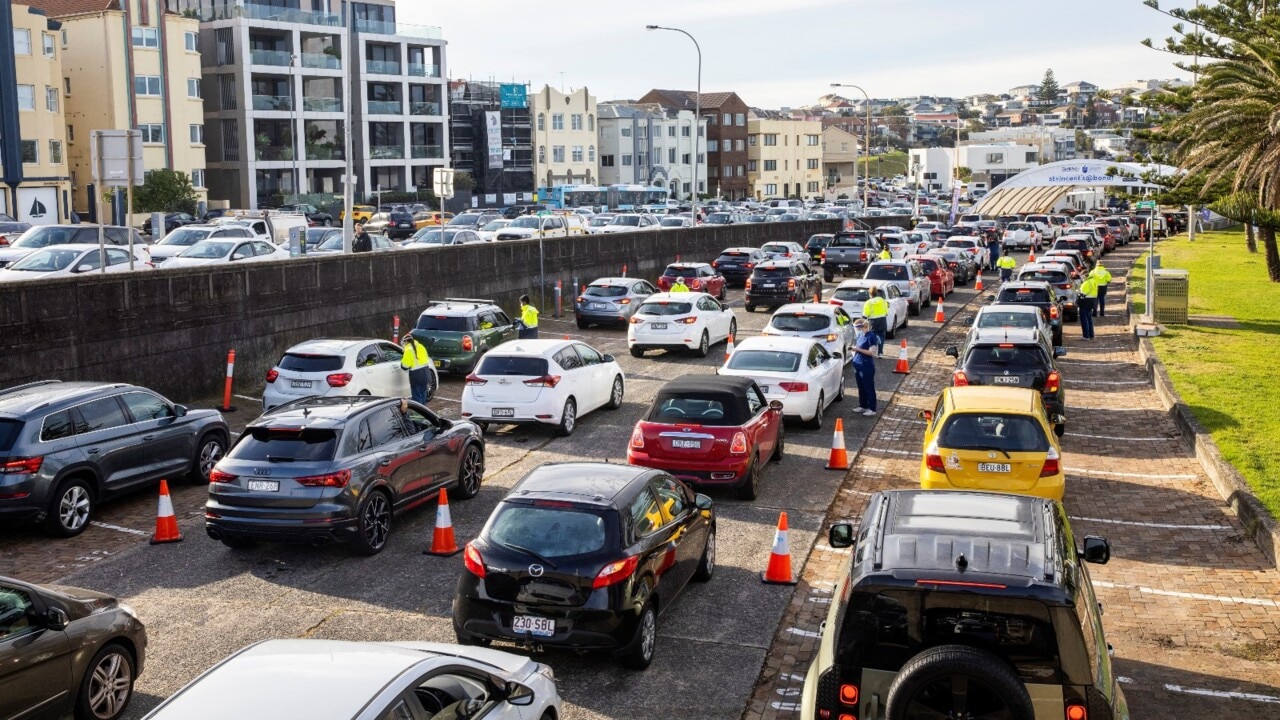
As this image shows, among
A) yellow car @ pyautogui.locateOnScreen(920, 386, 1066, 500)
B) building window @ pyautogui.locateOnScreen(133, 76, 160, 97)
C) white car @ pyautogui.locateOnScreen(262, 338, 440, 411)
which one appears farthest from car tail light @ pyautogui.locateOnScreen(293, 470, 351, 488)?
building window @ pyautogui.locateOnScreen(133, 76, 160, 97)

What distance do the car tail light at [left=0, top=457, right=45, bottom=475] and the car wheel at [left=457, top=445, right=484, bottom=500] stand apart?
4663 millimetres

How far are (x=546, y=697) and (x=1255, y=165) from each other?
3290cm

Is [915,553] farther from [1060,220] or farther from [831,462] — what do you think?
[1060,220]

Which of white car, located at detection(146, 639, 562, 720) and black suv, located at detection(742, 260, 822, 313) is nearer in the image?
white car, located at detection(146, 639, 562, 720)

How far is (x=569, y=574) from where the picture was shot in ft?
32.4

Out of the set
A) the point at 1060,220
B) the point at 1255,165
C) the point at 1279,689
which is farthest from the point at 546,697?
the point at 1060,220

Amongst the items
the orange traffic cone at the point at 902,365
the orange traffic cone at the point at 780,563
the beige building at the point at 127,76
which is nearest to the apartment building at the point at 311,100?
the beige building at the point at 127,76

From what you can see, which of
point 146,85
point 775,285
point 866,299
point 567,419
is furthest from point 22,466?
point 146,85

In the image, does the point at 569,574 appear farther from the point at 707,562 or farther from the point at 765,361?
the point at 765,361

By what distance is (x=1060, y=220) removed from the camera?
76875 mm

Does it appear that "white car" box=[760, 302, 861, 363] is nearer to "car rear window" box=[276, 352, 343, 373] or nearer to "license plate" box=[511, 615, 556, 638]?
"car rear window" box=[276, 352, 343, 373]

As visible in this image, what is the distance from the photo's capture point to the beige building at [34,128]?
5859cm

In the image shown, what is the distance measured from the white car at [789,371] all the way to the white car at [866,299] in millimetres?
9351

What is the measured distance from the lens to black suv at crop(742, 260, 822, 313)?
36000mm
